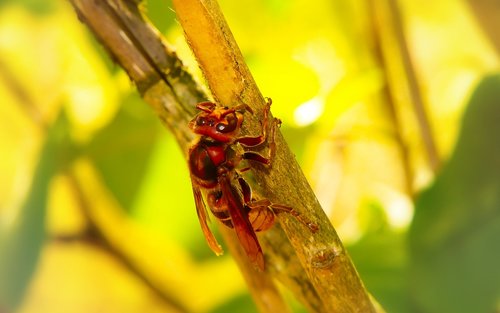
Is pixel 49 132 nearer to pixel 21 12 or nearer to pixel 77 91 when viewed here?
pixel 77 91

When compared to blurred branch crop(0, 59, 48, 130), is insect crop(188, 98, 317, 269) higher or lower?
lower

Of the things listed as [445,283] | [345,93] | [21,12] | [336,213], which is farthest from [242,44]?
[21,12]

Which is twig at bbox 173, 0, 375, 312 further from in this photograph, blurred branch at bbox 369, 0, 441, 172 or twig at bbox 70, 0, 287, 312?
blurred branch at bbox 369, 0, 441, 172

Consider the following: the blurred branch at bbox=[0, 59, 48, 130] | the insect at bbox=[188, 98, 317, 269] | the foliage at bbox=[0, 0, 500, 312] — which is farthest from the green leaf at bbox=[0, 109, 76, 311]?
the insect at bbox=[188, 98, 317, 269]

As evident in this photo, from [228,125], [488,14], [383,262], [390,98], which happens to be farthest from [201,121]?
[488,14]

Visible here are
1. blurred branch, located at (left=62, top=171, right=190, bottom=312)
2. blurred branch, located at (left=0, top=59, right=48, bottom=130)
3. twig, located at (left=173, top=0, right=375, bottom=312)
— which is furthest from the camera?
blurred branch, located at (left=0, top=59, right=48, bottom=130)

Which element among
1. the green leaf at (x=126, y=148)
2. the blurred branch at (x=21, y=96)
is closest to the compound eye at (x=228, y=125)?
the green leaf at (x=126, y=148)

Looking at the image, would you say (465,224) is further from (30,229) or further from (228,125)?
(30,229)

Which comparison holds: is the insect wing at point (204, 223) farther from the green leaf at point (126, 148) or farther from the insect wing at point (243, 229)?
the green leaf at point (126, 148)
